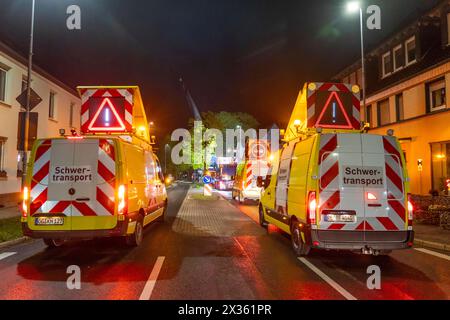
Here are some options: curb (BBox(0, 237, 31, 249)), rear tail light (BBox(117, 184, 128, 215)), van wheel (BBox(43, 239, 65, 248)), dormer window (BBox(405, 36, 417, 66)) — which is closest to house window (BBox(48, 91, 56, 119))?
curb (BBox(0, 237, 31, 249))

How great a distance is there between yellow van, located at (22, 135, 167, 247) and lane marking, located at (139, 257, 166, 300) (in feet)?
3.41

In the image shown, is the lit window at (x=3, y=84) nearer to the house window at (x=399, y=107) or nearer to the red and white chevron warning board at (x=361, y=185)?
the red and white chevron warning board at (x=361, y=185)

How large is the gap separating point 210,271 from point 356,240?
269 centimetres

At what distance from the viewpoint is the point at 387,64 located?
22.8 metres

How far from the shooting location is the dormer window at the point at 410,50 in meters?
19.7

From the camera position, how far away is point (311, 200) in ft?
22.1

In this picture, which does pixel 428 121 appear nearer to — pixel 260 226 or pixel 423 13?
pixel 423 13

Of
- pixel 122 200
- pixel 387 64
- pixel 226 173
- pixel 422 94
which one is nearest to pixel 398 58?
pixel 387 64

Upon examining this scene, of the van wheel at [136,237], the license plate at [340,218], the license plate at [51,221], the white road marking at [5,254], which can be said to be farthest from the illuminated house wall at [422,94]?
the white road marking at [5,254]

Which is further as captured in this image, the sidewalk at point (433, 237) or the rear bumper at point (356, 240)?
the sidewalk at point (433, 237)
